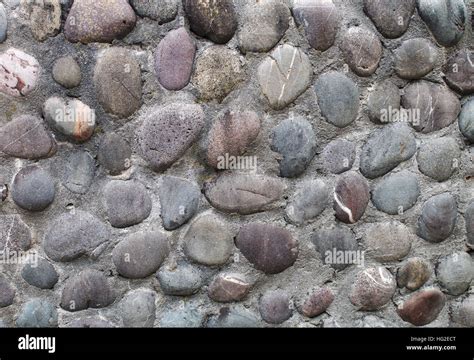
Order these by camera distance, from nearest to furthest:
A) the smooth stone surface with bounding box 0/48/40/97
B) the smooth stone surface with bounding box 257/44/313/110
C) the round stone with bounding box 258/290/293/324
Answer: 1. the smooth stone surface with bounding box 0/48/40/97
2. the smooth stone surface with bounding box 257/44/313/110
3. the round stone with bounding box 258/290/293/324

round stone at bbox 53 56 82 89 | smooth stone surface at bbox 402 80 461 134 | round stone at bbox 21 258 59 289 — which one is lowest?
round stone at bbox 21 258 59 289

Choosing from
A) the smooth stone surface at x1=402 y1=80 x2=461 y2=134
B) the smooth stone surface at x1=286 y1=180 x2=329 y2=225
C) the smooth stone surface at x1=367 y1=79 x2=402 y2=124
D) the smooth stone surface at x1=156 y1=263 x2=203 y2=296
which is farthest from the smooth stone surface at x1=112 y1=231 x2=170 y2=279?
Answer: the smooth stone surface at x1=402 y1=80 x2=461 y2=134

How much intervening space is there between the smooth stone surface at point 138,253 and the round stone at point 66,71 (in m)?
0.49

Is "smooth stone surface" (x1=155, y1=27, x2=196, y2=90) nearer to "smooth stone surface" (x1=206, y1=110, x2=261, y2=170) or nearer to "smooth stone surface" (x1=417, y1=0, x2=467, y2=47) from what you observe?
"smooth stone surface" (x1=206, y1=110, x2=261, y2=170)

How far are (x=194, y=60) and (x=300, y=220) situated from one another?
23.0 inches

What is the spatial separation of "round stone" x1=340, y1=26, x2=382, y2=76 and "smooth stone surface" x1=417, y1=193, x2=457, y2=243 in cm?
46

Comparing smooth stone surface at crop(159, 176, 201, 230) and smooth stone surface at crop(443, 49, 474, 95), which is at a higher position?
smooth stone surface at crop(443, 49, 474, 95)

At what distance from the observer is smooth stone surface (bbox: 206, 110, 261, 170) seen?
1.96 meters

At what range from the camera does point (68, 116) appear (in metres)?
1.89

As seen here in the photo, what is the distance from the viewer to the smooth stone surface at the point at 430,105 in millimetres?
2039

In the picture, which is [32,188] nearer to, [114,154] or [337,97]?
[114,154]

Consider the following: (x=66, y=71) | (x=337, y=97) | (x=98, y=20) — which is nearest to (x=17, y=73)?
(x=66, y=71)
